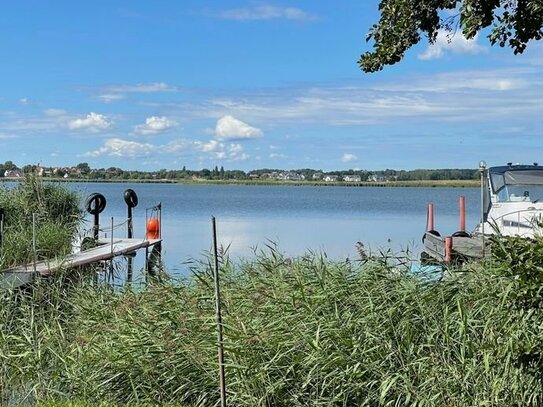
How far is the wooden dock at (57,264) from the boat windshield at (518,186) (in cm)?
857

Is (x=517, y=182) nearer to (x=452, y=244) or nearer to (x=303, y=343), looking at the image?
(x=452, y=244)

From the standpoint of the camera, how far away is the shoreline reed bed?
20.5 ft

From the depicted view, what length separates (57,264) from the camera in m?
12.0

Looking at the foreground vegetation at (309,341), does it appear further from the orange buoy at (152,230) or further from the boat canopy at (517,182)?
the orange buoy at (152,230)

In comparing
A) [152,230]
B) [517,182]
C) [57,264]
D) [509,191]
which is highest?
[517,182]

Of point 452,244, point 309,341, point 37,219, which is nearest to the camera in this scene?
point 309,341

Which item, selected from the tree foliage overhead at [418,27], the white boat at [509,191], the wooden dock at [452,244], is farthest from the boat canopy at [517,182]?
the tree foliage overhead at [418,27]

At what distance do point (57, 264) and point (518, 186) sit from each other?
1097 centimetres

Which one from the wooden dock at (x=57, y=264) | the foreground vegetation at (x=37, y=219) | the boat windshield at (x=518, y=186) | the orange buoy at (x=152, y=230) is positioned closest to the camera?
the wooden dock at (x=57, y=264)

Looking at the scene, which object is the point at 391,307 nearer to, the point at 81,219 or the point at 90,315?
the point at 90,315

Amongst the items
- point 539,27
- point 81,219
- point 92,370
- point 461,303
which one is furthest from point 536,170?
point 92,370

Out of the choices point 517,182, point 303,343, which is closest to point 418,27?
point 303,343

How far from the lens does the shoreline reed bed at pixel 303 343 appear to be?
6250 mm

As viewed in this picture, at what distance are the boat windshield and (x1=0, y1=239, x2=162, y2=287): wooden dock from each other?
857 cm
